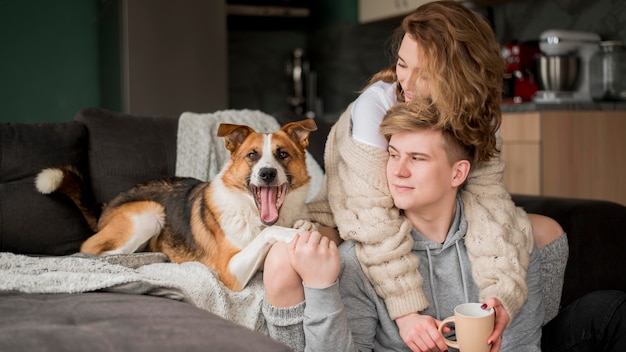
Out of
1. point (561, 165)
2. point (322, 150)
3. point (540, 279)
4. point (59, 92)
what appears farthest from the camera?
point (59, 92)

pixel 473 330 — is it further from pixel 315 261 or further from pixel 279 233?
pixel 279 233

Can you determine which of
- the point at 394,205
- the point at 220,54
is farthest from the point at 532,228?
the point at 220,54

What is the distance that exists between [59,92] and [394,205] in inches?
151

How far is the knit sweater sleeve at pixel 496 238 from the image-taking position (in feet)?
6.11

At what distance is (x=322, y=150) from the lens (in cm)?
282

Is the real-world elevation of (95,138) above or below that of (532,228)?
above

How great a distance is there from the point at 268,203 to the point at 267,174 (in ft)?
0.30

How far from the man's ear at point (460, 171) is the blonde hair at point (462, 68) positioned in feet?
0.18

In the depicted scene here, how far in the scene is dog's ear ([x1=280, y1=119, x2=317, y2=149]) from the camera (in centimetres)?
216

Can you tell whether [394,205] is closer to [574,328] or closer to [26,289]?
[574,328]

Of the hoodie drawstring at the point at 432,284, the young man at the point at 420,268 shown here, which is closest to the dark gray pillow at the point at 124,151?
the young man at the point at 420,268

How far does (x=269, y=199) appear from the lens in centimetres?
208

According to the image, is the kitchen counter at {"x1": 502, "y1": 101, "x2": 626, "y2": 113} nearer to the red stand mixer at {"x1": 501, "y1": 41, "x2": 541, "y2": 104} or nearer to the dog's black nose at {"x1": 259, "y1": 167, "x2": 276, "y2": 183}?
the red stand mixer at {"x1": 501, "y1": 41, "x2": 541, "y2": 104}

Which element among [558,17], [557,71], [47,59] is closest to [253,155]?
[557,71]
